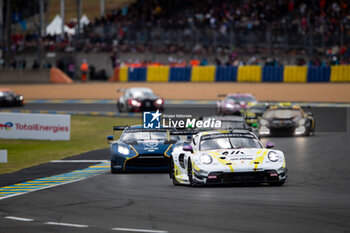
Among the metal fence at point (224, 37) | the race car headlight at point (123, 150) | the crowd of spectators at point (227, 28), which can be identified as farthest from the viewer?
the crowd of spectators at point (227, 28)

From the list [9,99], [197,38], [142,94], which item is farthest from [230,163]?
[9,99]

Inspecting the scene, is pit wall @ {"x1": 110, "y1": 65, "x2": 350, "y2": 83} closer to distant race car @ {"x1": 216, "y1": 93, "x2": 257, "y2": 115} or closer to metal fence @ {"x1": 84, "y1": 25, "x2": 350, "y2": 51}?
metal fence @ {"x1": 84, "y1": 25, "x2": 350, "y2": 51}

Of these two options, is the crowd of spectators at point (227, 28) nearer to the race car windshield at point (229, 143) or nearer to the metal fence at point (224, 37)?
the metal fence at point (224, 37)

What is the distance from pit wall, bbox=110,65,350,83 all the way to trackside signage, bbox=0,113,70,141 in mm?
19278

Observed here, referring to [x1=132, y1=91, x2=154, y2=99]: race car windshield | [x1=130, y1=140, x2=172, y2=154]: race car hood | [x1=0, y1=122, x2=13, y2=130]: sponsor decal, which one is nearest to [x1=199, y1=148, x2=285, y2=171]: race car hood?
[x1=130, y1=140, x2=172, y2=154]: race car hood

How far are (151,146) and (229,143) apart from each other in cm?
302

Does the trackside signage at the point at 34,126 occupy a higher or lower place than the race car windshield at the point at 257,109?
lower

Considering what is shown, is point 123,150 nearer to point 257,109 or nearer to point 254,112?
point 254,112

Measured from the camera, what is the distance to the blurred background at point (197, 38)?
44.7m

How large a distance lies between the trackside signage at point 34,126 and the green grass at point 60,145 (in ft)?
1.28

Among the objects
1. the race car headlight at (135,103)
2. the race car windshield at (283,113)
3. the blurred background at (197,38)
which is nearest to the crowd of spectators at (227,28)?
the blurred background at (197,38)

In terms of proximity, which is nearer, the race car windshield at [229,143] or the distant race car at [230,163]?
the distant race car at [230,163]

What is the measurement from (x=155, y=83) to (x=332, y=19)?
12660 mm

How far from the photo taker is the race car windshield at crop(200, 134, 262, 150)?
1554 centimetres
